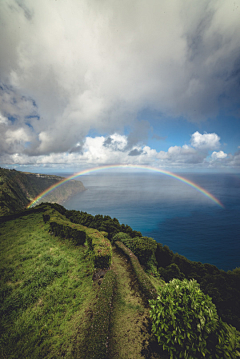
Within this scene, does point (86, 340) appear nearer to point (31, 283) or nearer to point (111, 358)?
point (111, 358)

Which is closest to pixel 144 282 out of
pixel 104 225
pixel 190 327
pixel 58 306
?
pixel 190 327

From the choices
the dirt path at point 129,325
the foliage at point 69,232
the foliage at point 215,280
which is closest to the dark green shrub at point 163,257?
the foliage at point 215,280

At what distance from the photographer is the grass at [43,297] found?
557cm

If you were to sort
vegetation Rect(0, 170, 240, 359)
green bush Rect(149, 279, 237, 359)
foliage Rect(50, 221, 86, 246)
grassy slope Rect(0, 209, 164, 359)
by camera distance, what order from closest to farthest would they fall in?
green bush Rect(149, 279, 237, 359) → vegetation Rect(0, 170, 240, 359) → grassy slope Rect(0, 209, 164, 359) → foliage Rect(50, 221, 86, 246)

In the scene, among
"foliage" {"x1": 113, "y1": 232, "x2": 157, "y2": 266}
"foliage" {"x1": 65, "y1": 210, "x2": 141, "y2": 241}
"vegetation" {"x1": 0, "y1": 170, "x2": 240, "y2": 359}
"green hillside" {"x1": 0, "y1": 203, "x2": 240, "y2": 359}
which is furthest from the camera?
"foliage" {"x1": 65, "y1": 210, "x2": 141, "y2": 241}

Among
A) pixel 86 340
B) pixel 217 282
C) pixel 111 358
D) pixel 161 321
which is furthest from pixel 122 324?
pixel 217 282

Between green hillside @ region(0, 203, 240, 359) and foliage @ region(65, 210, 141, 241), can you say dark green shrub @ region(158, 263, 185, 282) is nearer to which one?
green hillside @ region(0, 203, 240, 359)

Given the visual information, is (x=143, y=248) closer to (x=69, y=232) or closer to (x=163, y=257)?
Result: (x=69, y=232)

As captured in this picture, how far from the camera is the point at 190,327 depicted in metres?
4.57

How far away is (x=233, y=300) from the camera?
→ 12.2m

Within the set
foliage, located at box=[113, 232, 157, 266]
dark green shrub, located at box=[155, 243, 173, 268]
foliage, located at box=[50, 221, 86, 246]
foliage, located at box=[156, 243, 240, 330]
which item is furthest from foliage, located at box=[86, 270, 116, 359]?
dark green shrub, located at box=[155, 243, 173, 268]

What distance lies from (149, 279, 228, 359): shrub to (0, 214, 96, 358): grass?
3613 mm

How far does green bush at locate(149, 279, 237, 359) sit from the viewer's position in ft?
14.4

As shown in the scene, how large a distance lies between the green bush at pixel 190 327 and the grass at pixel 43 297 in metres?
3.65
